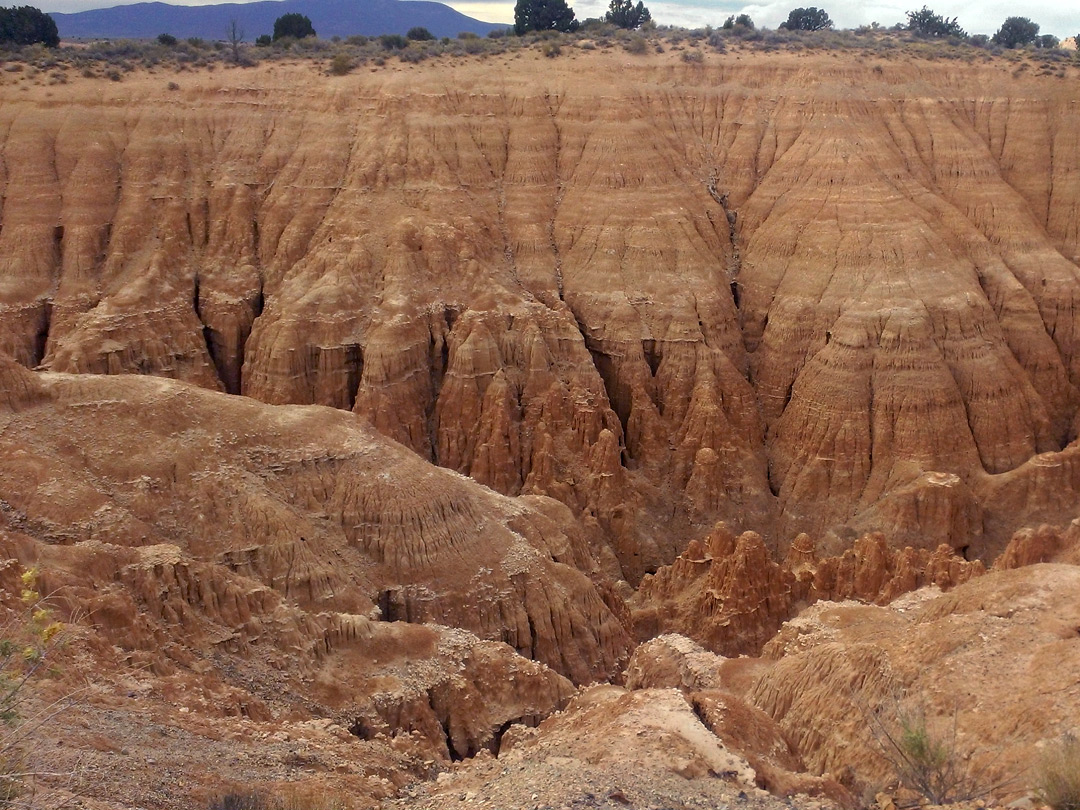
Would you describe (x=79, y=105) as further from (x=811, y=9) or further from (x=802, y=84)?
(x=811, y=9)

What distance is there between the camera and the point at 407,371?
4444cm

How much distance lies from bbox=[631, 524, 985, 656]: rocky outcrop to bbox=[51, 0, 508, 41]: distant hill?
131268 mm

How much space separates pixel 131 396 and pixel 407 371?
697 inches

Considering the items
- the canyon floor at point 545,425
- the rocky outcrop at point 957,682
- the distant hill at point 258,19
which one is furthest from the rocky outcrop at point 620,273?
the distant hill at point 258,19

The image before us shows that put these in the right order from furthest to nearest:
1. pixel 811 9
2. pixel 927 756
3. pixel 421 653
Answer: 1. pixel 811 9
2. pixel 421 653
3. pixel 927 756

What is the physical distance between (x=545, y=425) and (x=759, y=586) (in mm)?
12628

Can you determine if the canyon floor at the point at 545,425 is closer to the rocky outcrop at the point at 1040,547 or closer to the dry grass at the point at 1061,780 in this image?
the rocky outcrop at the point at 1040,547

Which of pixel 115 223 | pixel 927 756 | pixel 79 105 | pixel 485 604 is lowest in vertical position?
pixel 485 604

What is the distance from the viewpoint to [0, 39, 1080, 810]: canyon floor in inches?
707

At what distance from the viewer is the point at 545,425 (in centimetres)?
4316

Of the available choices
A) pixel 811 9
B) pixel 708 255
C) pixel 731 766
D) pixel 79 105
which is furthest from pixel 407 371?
pixel 811 9

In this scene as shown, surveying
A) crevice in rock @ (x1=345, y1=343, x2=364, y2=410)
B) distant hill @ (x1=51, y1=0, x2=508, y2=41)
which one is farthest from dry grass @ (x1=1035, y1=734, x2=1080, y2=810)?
distant hill @ (x1=51, y1=0, x2=508, y2=41)

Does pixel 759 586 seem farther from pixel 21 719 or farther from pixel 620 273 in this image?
pixel 21 719

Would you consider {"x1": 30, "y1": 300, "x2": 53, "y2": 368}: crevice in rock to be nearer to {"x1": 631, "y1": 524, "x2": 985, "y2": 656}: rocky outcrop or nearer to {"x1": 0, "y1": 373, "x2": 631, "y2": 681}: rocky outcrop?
{"x1": 0, "y1": 373, "x2": 631, "y2": 681}: rocky outcrop
